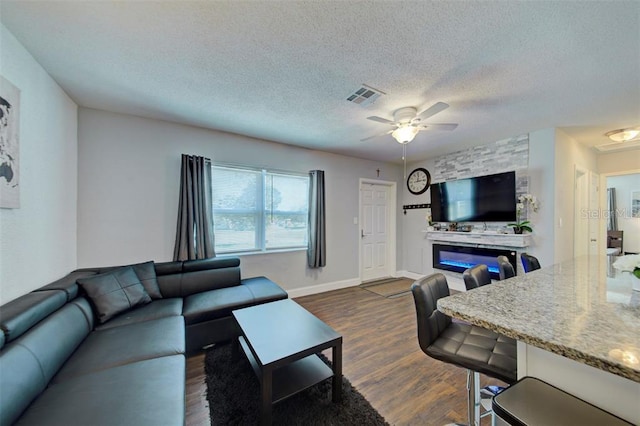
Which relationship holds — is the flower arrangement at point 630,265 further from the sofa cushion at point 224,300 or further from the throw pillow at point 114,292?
the throw pillow at point 114,292

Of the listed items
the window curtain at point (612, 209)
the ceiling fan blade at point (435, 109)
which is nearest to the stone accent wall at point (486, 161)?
the ceiling fan blade at point (435, 109)

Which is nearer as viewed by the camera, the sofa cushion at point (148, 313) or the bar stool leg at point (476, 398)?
the bar stool leg at point (476, 398)

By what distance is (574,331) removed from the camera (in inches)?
29.4

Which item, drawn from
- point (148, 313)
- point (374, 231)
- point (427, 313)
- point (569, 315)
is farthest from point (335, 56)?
point (374, 231)

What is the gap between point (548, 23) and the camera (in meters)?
1.46

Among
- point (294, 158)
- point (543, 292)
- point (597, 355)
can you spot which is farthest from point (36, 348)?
point (294, 158)

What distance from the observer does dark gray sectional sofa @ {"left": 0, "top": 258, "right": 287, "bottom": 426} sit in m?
1.07

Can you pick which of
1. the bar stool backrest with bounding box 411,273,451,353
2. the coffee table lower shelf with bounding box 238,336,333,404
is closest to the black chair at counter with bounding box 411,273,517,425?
the bar stool backrest with bounding box 411,273,451,353

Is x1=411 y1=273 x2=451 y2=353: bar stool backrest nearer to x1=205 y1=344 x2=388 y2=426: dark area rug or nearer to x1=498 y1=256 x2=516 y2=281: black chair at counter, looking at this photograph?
x1=205 y1=344 x2=388 y2=426: dark area rug

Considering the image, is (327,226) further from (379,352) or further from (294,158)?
(379,352)

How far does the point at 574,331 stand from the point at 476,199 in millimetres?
3646

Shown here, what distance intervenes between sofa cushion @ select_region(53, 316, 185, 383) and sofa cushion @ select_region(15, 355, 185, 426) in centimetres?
10

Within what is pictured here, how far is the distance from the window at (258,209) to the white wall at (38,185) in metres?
1.44

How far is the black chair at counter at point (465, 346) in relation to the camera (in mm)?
1135
